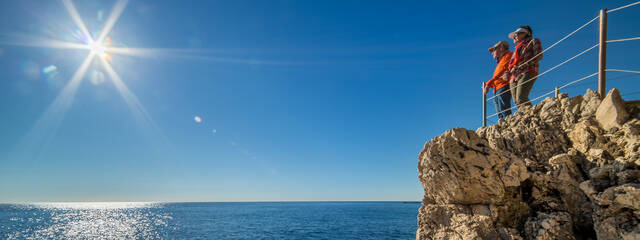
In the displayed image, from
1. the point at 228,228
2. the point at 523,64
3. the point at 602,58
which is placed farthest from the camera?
the point at 228,228

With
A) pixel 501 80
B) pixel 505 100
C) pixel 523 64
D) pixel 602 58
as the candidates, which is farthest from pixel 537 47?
pixel 602 58

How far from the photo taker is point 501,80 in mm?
10805

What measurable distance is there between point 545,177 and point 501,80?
5.57 meters

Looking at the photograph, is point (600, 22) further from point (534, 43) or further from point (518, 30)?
point (518, 30)

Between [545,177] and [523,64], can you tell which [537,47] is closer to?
[523,64]

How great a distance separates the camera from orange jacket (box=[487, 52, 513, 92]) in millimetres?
10523

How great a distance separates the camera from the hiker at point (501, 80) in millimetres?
10606

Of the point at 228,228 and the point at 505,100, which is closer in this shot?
the point at 505,100

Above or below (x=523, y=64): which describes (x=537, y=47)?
above

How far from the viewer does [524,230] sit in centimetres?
621

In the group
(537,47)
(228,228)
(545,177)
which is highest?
(537,47)

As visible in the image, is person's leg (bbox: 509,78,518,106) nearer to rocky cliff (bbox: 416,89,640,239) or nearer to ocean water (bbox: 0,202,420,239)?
rocky cliff (bbox: 416,89,640,239)

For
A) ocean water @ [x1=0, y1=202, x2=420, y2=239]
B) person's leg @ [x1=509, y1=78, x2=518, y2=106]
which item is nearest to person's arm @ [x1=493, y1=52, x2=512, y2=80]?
person's leg @ [x1=509, y1=78, x2=518, y2=106]

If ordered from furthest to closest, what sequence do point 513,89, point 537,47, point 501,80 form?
point 501,80 < point 513,89 < point 537,47
